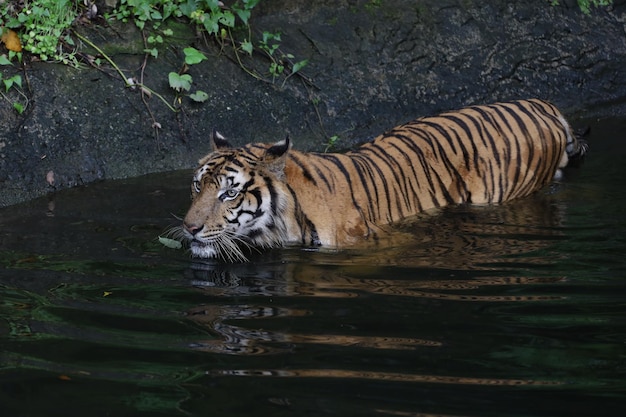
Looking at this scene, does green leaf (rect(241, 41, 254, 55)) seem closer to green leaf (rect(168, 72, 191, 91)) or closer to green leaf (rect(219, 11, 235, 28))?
green leaf (rect(219, 11, 235, 28))

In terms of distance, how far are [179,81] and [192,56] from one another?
0.21 m

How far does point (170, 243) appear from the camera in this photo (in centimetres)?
527

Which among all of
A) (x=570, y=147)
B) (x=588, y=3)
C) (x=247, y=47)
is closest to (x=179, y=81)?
(x=247, y=47)

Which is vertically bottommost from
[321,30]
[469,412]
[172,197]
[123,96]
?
[469,412]

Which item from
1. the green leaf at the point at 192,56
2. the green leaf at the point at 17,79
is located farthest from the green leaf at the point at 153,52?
the green leaf at the point at 17,79

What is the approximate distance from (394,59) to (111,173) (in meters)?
2.36

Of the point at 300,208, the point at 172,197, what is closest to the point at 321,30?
the point at 172,197

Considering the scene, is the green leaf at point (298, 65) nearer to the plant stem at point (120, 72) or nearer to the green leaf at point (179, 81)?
the green leaf at point (179, 81)

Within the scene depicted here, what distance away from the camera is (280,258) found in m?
5.18

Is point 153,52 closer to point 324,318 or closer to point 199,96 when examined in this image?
point 199,96

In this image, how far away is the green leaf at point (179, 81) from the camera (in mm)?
6824

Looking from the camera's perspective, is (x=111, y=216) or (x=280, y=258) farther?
(x=111, y=216)

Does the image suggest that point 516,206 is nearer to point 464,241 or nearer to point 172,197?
point 464,241

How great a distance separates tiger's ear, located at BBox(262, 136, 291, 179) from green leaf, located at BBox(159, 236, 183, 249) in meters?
0.59
